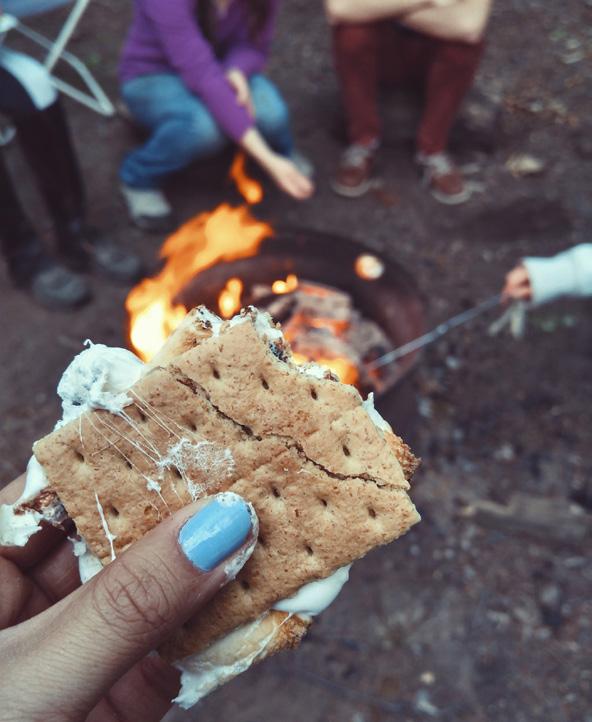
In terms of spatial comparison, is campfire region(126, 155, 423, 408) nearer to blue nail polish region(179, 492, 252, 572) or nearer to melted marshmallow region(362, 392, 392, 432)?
melted marshmallow region(362, 392, 392, 432)

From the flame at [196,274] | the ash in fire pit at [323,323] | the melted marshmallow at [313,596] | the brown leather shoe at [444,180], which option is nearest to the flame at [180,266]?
the flame at [196,274]

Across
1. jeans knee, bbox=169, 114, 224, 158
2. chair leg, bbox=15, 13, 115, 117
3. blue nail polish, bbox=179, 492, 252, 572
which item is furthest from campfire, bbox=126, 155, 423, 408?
chair leg, bbox=15, 13, 115, 117

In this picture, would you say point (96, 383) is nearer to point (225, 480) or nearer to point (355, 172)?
point (225, 480)

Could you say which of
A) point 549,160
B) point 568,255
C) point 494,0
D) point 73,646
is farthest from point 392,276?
point 494,0

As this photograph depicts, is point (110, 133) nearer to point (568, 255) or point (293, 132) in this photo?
point (293, 132)

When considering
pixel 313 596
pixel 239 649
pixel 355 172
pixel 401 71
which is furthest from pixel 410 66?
pixel 239 649

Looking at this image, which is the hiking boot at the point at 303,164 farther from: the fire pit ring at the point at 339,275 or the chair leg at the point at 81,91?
the fire pit ring at the point at 339,275
